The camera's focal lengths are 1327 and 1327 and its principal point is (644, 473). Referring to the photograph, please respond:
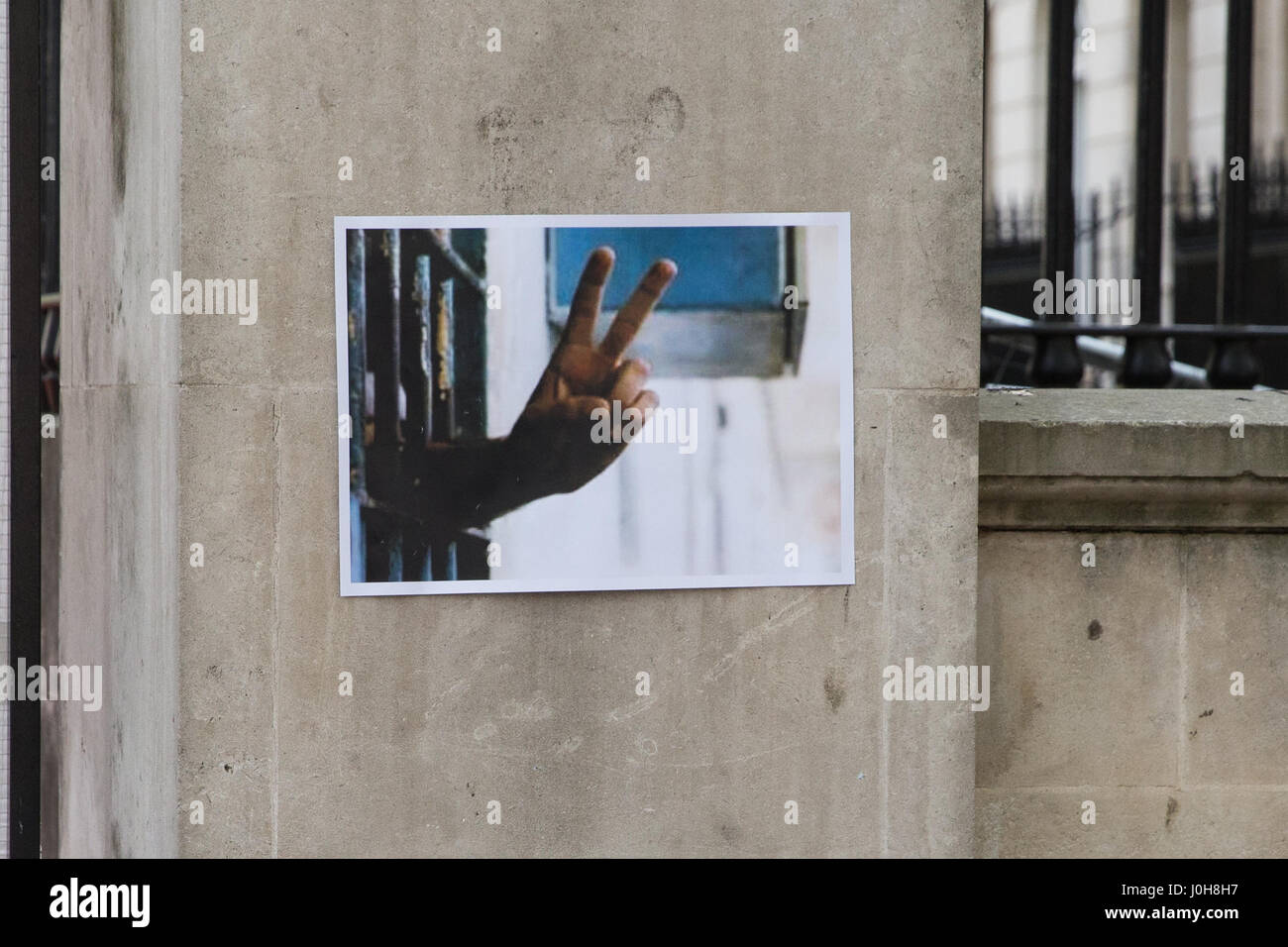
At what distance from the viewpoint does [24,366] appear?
3.87m

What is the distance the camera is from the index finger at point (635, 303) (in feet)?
10.9

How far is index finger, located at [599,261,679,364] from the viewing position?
3.31m

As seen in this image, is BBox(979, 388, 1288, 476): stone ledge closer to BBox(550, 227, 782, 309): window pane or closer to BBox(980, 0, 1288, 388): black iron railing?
BBox(980, 0, 1288, 388): black iron railing

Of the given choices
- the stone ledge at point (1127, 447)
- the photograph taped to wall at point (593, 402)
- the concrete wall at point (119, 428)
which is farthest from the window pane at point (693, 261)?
the concrete wall at point (119, 428)

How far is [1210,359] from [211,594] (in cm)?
309

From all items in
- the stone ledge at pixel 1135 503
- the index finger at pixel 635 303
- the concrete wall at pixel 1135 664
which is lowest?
the concrete wall at pixel 1135 664

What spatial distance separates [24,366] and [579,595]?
1.84m

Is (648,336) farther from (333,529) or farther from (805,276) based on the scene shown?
(333,529)

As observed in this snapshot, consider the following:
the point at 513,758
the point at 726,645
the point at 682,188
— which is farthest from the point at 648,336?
the point at 513,758

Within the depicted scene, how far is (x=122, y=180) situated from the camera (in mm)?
3609

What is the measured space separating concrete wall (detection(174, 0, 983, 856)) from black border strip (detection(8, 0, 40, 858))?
0.94 meters

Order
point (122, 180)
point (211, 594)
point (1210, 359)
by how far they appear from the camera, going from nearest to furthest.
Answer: point (211, 594) → point (122, 180) → point (1210, 359)

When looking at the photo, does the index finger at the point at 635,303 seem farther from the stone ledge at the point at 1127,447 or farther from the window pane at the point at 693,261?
the stone ledge at the point at 1127,447

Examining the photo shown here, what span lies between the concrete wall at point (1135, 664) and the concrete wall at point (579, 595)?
0.35m
